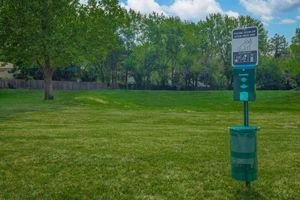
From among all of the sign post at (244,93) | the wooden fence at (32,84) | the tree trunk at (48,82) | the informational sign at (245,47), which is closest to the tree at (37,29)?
the tree trunk at (48,82)

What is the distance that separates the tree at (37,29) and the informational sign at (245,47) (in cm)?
3291

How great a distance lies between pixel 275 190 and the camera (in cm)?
730

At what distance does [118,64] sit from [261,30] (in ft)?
118

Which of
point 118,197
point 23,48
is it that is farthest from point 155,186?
point 23,48

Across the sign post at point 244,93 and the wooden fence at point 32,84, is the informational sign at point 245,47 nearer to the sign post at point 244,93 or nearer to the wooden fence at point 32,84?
the sign post at point 244,93

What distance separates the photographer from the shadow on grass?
6848 millimetres

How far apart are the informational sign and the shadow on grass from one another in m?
2.30

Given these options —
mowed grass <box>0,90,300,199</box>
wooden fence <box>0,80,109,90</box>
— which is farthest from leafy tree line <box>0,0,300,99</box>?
mowed grass <box>0,90,300,199</box>

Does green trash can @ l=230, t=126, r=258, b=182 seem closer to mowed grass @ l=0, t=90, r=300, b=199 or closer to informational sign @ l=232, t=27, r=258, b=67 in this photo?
mowed grass @ l=0, t=90, r=300, b=199

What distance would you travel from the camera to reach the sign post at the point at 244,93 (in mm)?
6914

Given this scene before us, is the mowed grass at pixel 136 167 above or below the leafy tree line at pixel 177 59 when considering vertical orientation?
below

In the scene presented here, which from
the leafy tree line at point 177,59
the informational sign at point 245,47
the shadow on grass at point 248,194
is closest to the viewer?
the shadow on grass at point 248,194

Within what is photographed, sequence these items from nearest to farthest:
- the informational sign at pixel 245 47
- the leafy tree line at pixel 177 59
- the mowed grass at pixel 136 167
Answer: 1. the informational sign at pixel 245 47
2. the mowed grass at pixel 136 167
3. the leafy tree line at pixel 177 59

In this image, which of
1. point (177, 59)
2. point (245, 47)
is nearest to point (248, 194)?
point (245, 47)
